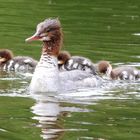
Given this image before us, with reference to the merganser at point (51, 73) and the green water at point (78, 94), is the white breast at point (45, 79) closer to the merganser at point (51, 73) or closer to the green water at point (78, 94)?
the merganser at point (51, 73)

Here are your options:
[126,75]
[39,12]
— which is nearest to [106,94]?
[126,75]

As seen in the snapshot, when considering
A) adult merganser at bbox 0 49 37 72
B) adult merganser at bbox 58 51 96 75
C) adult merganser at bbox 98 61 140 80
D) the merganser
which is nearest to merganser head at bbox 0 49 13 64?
adult merganser at bbox 0 49 37 72

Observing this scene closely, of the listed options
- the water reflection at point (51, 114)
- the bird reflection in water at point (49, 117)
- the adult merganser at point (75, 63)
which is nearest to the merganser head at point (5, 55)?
the adult merganser at point (75, 63)

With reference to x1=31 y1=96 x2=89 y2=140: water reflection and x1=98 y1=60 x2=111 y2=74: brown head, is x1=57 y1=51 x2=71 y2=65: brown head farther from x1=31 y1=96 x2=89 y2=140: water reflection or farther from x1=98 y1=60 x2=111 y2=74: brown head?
x1=31 y1=96 x2=89 y2=140: water reflection

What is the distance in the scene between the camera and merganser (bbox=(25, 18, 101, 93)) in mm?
11953

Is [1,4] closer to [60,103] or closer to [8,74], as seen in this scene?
[8,74]

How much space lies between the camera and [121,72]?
1350cm

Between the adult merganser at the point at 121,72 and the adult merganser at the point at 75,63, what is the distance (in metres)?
0.22

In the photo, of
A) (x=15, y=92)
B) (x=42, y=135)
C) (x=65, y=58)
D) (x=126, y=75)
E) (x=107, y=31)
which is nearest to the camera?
(x=42, y=135)

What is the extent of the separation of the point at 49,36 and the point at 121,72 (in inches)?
63.9

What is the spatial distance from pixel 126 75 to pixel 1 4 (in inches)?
351

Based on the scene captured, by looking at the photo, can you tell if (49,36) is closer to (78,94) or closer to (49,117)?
(78,94)

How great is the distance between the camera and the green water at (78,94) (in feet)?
30.4

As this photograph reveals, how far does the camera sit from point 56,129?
30.3 ft
